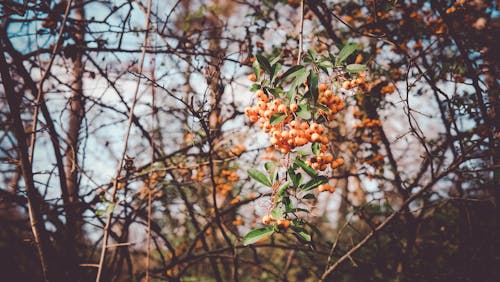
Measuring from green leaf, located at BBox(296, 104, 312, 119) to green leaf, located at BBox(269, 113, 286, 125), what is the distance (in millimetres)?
70

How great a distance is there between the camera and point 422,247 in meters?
3.56

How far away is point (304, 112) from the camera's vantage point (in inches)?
53.9

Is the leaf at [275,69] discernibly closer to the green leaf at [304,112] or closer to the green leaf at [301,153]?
the green leaf at [304,112]

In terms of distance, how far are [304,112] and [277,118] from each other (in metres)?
0.13

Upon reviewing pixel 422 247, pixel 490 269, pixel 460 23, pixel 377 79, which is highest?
pixel 460 23

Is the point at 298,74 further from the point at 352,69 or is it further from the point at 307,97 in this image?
the point at 352,69

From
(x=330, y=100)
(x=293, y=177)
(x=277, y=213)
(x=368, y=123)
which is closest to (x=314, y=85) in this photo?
(x=330, y=100)

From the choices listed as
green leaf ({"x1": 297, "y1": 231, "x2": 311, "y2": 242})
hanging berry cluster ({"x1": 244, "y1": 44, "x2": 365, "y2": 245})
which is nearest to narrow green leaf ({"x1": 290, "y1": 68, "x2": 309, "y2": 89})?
hanging berry cluster ({"x1": 244, "y1": 44, "x2": 365, "y2": 245})

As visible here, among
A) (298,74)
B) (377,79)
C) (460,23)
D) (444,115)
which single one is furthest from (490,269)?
(298,74)

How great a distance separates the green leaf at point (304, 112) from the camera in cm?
134

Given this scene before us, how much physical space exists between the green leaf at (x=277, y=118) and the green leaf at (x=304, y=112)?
0.07 m

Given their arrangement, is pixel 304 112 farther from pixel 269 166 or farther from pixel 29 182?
pixel 29 182

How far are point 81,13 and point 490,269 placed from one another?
6.54 meters

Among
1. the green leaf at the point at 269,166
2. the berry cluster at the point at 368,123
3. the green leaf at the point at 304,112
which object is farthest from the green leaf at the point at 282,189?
the berry cluster at the point at 368,123
